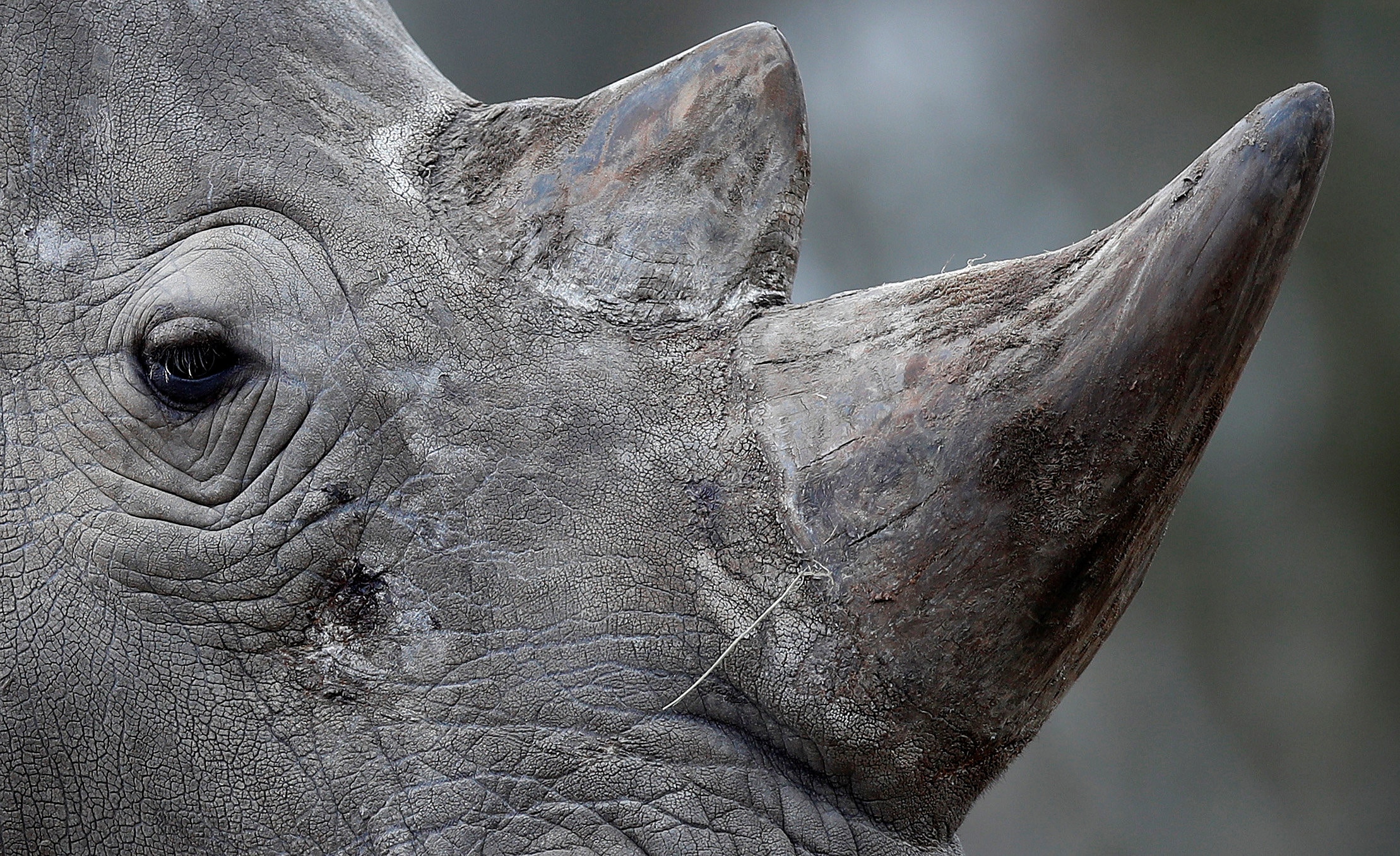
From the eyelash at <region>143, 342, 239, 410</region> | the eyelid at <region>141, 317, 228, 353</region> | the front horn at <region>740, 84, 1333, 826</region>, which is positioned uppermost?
the eyelid at <region>141, 317, 228, 353</region>

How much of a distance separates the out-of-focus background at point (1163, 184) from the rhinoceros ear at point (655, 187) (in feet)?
16.5

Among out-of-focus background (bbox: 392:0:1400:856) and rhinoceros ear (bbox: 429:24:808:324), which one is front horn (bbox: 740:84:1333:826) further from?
out-of-focus background (bbox: 392:0:1400:856)

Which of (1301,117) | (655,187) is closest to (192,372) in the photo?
(655,187)

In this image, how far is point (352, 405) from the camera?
1.76 meters

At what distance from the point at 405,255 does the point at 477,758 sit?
0.76m

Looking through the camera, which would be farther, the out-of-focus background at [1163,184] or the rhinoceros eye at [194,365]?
the out-of-focus background at [1163,184]

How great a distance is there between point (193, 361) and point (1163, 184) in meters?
6.55

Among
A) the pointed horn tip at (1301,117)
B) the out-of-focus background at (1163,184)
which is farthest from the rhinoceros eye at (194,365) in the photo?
the out-of-focus background at (1163,184)

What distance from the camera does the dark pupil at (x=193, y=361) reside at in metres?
1.76

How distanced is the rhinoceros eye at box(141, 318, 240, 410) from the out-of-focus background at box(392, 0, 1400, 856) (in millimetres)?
5331

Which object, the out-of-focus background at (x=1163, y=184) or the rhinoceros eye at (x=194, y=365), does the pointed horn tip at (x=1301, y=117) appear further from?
the out-of-focus background at (x=1163, y=184)

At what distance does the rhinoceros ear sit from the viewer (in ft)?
6.11

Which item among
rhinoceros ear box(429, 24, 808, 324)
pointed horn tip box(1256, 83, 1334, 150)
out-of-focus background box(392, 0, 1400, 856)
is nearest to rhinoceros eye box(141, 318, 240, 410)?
rhinoceros ear box(429, 24, 808, 324)

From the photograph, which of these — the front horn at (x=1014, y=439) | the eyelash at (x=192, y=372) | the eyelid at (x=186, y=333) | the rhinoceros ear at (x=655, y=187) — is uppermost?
the rhinoceros ear at (x=655, y=187)
